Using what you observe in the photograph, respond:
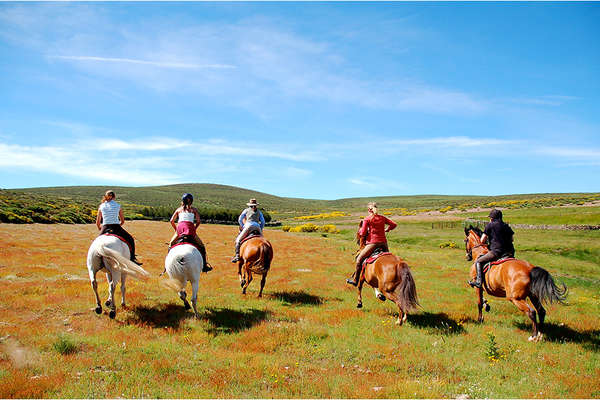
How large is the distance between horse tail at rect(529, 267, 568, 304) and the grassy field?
1.16 meters

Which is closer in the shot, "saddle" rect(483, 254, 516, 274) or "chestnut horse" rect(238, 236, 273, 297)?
"saddle" rect(483, 254, 516, 274)

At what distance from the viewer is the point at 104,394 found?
5344 millimetres

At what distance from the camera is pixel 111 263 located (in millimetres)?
9438

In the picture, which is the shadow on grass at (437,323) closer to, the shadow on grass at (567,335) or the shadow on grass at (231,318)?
the shadow on grass at (567,335)

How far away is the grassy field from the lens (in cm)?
584

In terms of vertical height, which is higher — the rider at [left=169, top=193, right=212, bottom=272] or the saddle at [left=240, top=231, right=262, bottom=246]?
the rider at [left=169, top=193, right=212, bottom=272]

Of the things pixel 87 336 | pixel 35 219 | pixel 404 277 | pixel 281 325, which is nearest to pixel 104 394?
pixel 87 336

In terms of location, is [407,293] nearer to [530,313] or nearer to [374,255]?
[374,255]

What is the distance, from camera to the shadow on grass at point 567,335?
27.8 ft

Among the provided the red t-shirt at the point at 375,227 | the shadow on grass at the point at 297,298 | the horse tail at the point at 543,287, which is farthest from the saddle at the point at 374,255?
the horse tail at the point at 543,287

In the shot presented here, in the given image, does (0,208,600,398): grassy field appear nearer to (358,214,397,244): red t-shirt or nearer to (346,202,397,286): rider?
(346,202,397,286): rider

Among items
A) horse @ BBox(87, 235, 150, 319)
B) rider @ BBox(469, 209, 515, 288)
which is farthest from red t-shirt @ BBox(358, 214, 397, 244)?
horse @ BBox(87, 235, 150, 319)

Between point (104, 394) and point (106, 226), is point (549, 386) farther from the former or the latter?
point (106, 226)

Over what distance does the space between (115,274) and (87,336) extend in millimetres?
2169
